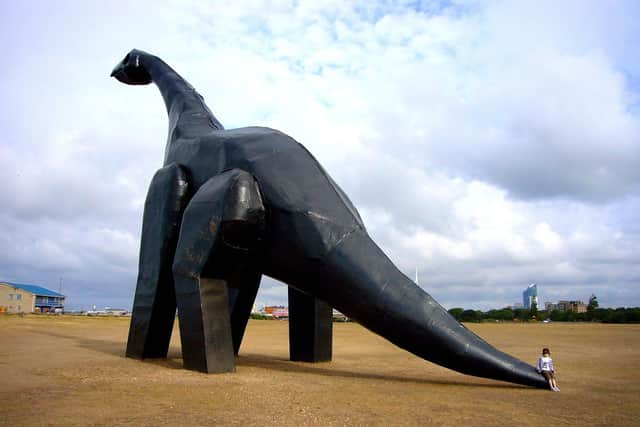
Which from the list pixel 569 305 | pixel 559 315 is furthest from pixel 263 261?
pixel 569 305

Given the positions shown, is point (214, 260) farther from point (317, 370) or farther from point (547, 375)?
point (547, 375)

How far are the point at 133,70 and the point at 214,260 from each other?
30.2 ft

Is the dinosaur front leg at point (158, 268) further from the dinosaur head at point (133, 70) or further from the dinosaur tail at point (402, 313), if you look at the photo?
the dinosaur head at point (133, 70)

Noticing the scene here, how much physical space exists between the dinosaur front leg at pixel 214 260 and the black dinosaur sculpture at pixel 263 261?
0.06ft

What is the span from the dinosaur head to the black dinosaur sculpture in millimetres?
5633

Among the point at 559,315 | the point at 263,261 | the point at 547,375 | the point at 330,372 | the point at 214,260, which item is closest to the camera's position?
the point at 547,375

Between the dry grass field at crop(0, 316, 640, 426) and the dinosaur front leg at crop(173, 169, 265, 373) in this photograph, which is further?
the dinosaur front leg at crop(173, 169, 265, 373)

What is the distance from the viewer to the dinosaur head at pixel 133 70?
15.9 m

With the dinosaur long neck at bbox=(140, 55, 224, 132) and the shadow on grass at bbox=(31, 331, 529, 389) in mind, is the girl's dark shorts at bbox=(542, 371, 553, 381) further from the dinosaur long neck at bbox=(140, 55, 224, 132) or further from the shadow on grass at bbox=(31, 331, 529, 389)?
the dinosaur long neck at bbox=(140, 55, 224, 132)

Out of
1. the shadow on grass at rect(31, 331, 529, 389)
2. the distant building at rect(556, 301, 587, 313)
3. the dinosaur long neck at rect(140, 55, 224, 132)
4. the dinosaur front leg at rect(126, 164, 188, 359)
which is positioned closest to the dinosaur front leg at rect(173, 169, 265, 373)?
the shadow on grass at rect(31, 331, 529, 389)

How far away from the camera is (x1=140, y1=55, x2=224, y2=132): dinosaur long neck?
12758 millimetres

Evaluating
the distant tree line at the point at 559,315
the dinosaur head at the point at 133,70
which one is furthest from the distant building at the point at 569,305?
the dinosaur head at the point at 133,70

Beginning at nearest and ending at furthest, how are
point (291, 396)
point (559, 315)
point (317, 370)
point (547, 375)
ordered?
point (291, 396) → point (547, 375) → point (317, 370) → point (559, 315)

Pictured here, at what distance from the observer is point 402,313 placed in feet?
27.2
